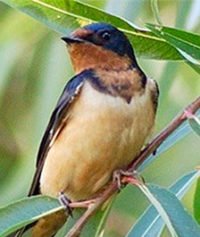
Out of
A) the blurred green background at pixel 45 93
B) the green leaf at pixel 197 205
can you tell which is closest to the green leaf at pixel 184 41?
the green leaf at pixel 197 205

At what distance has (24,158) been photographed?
100 inches

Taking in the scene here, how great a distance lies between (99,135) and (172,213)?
42cm

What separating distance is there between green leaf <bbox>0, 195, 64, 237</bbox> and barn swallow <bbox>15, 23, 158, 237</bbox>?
30 cm

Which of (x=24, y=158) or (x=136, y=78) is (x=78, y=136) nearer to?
(x=136, y=78)

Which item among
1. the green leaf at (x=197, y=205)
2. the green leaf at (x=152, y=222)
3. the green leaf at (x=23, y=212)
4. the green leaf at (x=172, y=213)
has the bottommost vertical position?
the green leaf at (x=197, y=205)

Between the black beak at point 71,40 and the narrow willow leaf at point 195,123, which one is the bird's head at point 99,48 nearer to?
the black beak at point 71,40

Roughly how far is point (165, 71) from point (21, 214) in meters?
0.67

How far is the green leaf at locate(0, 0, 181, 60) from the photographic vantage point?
1.81 m

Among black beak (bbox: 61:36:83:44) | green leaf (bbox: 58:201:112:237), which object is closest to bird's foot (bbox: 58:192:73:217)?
green leaf (bbox: 58:201:112:237)

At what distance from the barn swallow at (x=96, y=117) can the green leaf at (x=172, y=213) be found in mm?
Answer: 309

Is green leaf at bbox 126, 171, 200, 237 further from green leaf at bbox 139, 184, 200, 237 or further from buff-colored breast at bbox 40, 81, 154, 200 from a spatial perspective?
buff-colored breast at bbox 40, 81, 154, 200

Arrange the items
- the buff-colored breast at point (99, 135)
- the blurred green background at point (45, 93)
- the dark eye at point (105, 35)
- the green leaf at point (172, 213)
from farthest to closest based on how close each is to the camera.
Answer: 1. the blurred green background at point (45, 93)
2. the dark eye at point (105, 35)
3. the buff-colored breast at point (99, 135)
4. the green leaf at point (172, 213)

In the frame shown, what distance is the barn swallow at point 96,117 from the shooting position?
1927 millimetres

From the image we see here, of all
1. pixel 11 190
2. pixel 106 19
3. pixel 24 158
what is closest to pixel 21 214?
pixel 106 19
